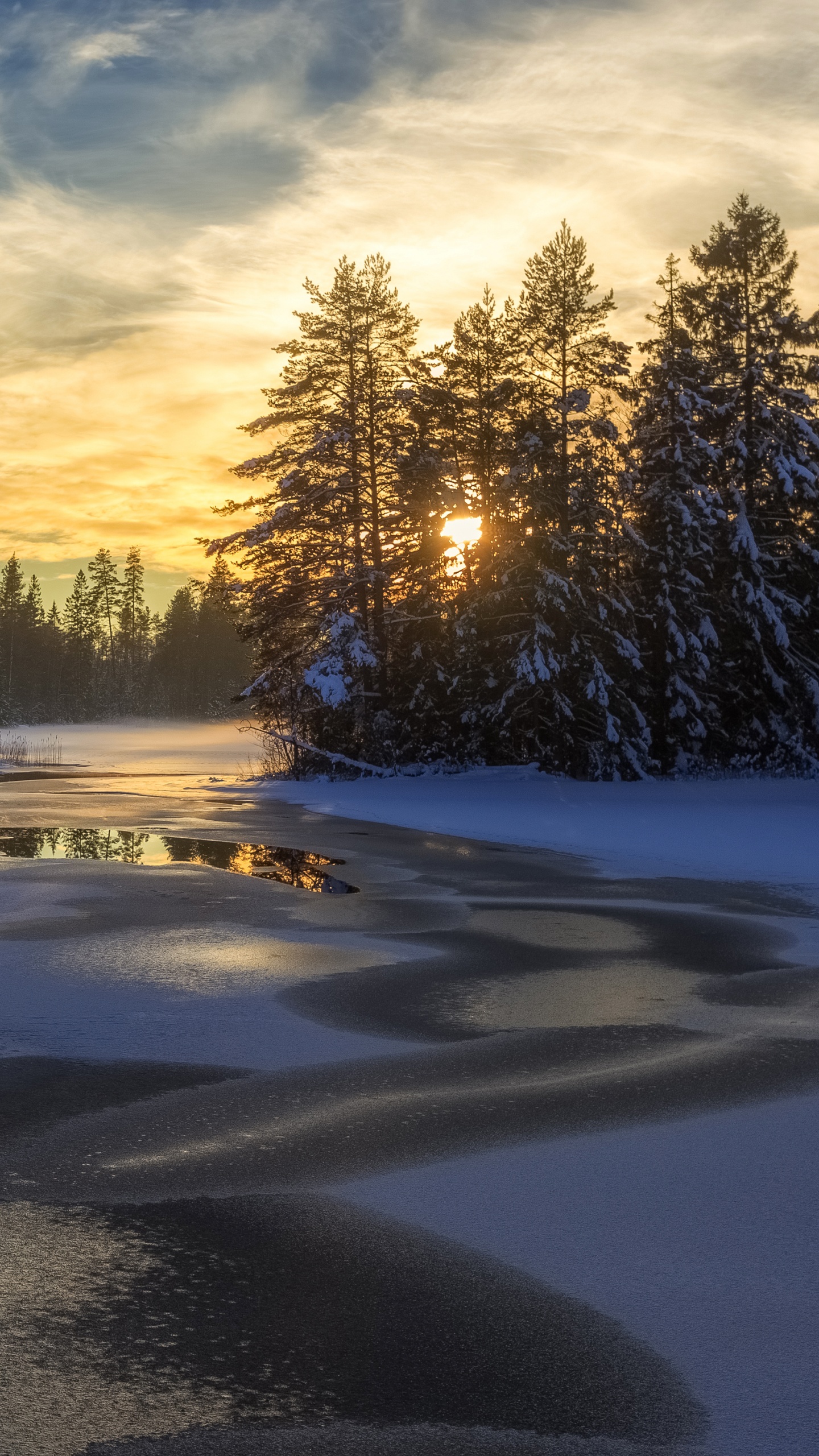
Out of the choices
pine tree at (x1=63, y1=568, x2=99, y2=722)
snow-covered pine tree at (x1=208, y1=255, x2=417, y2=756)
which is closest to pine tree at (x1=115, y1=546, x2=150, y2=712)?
pine tree at (x1=63, y1=568, x2=99, y2=722)

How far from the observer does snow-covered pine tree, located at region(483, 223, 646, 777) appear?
30484 mm

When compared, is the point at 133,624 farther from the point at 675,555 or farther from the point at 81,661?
the point at 675,555

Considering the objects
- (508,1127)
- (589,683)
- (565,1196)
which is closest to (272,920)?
(508,1127)

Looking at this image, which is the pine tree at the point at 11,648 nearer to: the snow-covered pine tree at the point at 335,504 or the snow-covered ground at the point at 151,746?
the snow-covered ground at the point at 151,746

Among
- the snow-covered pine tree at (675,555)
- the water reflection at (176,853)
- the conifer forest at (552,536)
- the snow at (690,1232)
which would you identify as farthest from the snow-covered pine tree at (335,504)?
the snow at (690,1232)

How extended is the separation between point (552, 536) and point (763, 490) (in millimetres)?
6006

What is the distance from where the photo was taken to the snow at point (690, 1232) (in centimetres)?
338

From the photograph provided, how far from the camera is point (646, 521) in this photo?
32.0 metres

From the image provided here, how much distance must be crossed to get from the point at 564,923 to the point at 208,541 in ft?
85.0

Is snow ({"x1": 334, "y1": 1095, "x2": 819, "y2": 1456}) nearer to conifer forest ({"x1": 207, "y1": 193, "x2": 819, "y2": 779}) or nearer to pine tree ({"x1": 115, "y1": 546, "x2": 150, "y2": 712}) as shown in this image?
conifer forest ({"x1": 207, "y1": 193, "x2": 819, "y2": 779})

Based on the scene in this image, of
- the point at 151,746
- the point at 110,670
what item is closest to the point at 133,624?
the point at 110,670

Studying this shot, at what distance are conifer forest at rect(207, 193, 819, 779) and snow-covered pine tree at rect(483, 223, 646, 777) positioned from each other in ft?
0.26

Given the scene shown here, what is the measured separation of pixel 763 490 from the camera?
32.5 m

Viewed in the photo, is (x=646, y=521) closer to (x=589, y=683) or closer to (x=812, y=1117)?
(x=589, y=683)
